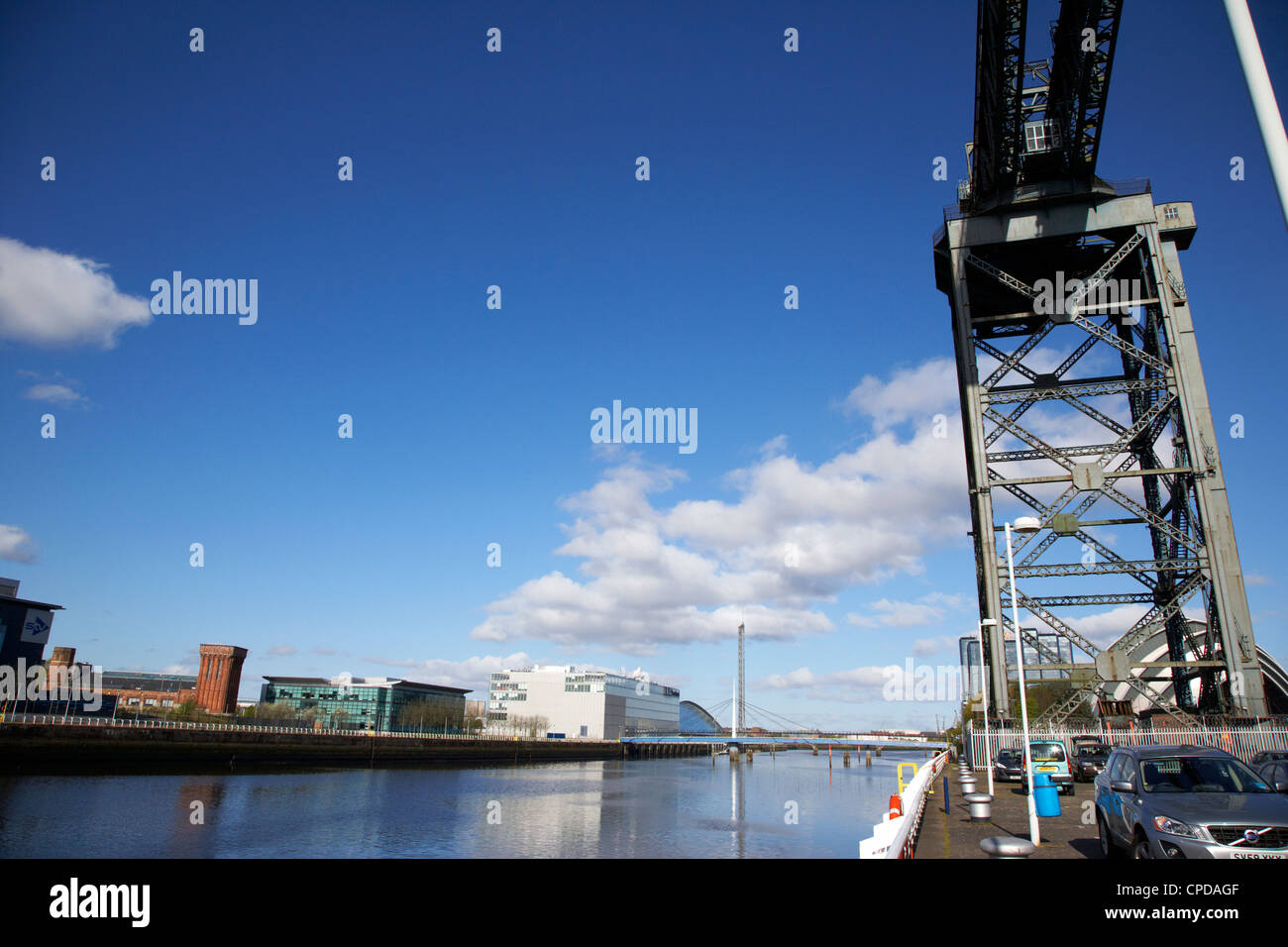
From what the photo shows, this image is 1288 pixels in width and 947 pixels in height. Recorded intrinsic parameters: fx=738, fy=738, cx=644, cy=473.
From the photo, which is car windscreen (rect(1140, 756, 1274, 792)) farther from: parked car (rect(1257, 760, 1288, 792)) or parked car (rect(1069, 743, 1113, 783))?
parked car (rect(1069, 743, 1113, 783))

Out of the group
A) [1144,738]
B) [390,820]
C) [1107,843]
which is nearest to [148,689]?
[390,820]

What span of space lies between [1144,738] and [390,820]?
3578cm

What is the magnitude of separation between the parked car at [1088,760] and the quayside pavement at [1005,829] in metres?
3.08

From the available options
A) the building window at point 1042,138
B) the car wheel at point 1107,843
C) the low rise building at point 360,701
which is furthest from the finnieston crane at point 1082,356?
the low rise building at point 360,701

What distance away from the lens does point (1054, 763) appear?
25922 millimetres

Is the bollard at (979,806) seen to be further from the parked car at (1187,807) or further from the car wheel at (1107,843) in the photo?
the parked car at (1187,807)

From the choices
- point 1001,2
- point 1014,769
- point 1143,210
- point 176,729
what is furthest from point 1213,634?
point 176,729

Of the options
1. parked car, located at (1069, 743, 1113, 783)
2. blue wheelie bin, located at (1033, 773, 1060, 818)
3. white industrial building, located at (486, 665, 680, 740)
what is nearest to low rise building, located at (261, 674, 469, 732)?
white industrial building, located at (486, 665, 680, 740)

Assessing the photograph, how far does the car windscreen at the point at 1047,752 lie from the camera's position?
88.1 feet

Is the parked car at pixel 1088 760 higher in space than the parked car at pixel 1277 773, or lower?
lower

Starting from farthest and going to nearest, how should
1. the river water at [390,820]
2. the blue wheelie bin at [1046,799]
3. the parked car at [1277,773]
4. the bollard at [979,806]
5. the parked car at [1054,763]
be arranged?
the river water at [390,820] → the parked car at [1054,763] → the blue wheelie bin at [1046,799] → the bollard at [979,806] → the parked car at [1277,773]

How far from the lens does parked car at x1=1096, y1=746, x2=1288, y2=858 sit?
8203 mm

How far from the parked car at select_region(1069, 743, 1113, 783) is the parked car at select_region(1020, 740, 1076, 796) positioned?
2.01 metres
